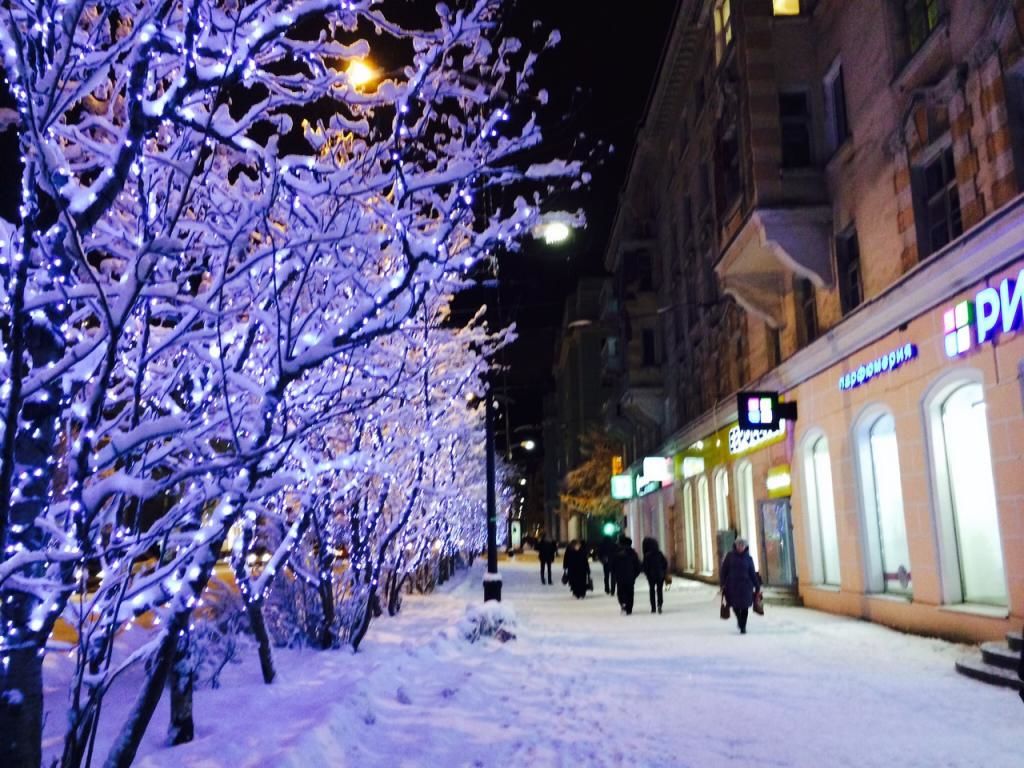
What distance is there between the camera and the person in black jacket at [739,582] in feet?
47.8

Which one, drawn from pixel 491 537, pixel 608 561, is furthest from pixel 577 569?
pixel 491 537

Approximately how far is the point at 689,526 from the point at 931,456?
1802 cm

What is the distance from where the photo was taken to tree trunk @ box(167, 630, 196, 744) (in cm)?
712

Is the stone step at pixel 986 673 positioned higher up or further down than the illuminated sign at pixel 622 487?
further down

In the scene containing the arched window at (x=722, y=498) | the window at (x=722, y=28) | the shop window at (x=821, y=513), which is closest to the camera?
the shop window at (x=821, y=513)

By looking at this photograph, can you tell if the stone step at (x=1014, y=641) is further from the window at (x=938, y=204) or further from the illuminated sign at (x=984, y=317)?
the window at (x=938, y=204)

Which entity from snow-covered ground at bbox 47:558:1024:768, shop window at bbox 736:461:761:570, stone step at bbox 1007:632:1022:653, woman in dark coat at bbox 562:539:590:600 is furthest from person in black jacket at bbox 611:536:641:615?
stone step at bbox 1007:632:1022:653

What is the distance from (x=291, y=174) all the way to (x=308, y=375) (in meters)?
2.72

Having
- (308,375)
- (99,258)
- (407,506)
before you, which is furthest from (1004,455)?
(99,258)

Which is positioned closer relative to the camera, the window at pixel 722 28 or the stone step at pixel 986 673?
the stone step at pixel 986 673

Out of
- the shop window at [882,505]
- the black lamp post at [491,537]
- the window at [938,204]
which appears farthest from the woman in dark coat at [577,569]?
the window at [938,204]

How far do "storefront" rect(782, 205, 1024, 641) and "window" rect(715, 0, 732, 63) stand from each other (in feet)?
27.0

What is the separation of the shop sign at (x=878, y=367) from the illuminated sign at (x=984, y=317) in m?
1.12

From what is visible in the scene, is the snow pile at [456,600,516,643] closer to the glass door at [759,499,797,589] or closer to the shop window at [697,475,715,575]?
the glass door at [759,499,797,589]
